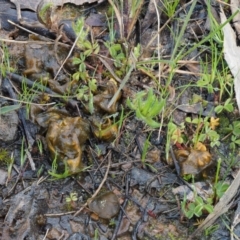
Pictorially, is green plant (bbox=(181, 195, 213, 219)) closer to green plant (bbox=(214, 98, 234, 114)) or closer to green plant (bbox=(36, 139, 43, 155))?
green plant (bbox=(214, 98, 234, 114))

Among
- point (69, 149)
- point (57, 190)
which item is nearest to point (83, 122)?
point (69, 149)

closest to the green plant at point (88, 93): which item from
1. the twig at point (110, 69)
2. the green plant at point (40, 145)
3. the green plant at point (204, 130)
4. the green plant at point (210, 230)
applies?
the twig at point (110, 69)

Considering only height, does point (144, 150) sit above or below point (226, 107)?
below

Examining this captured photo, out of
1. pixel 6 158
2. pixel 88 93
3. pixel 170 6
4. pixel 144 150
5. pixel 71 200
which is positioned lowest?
pixel 71 200

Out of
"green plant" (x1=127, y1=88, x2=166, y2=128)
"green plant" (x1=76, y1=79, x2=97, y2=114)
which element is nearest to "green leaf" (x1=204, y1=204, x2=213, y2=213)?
"green plant" (x1=127, y1=88, x2=166, y2=128)

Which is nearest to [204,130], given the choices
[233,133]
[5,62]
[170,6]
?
[233,133]

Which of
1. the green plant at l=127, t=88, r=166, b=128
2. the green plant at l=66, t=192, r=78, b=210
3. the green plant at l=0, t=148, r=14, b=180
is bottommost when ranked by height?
the green plant at l=66, t=192, r=78, b=210

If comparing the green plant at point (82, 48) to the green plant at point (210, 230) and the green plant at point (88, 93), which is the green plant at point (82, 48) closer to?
the green plant at point (88, 93)

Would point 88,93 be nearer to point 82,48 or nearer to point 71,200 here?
point 82,48
